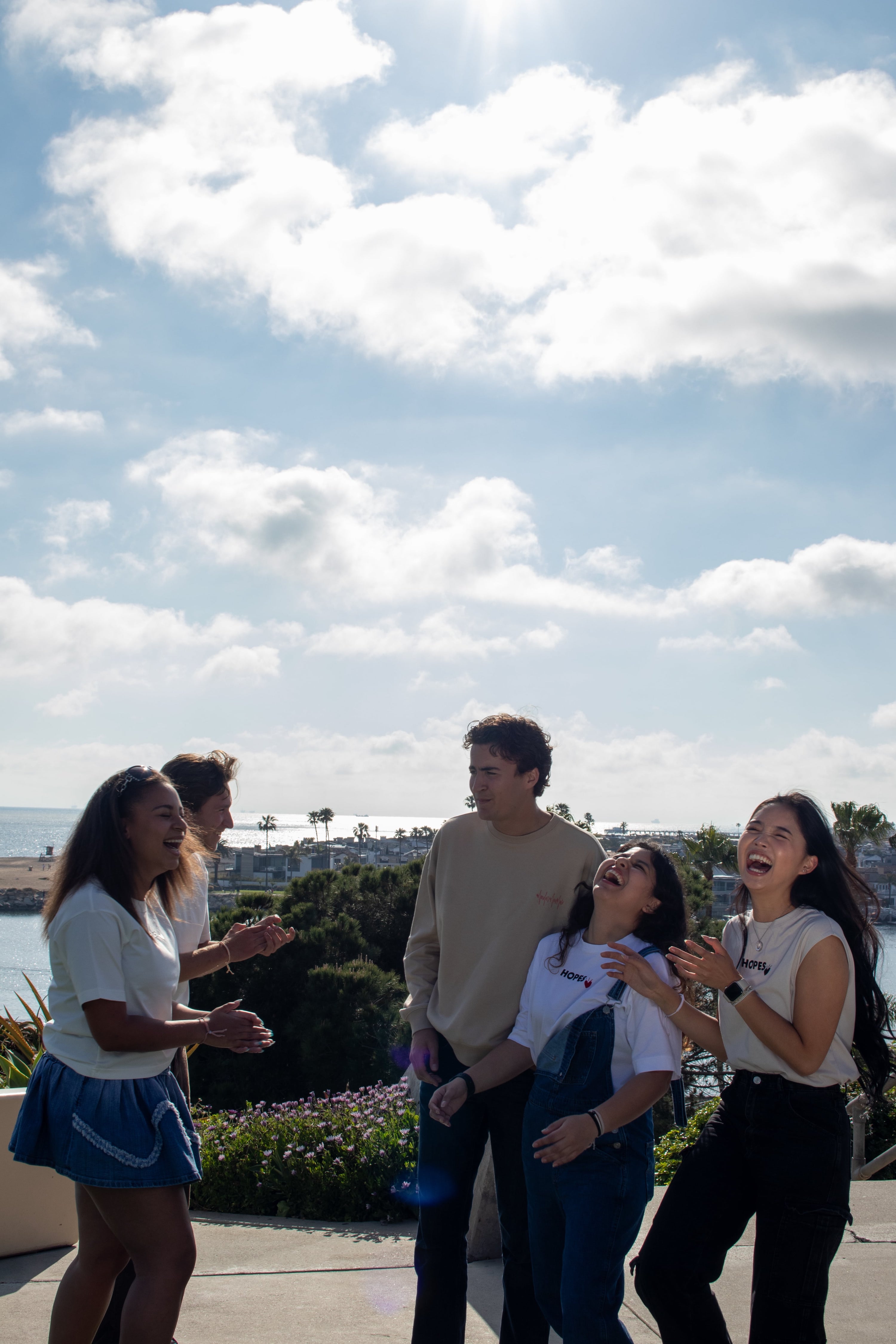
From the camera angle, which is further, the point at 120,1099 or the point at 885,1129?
the point at 885,1129

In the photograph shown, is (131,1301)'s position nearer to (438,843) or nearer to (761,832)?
(438,843)

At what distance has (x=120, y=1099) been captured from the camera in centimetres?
256

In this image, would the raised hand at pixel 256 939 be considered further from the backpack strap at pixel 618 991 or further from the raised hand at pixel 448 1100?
the backpack strap at pixel 618 991

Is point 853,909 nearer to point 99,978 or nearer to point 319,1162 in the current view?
point 99,978

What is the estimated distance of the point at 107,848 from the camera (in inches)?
107

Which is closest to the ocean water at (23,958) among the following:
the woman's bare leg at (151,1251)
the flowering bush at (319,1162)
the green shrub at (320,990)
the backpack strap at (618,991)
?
the green shrub at (320,990)

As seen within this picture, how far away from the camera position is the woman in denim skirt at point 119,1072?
8.12 ft

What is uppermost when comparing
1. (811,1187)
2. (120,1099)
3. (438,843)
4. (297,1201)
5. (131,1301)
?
(438,843)

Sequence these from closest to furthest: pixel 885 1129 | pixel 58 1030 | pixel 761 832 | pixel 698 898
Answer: pixel 58 1030 → pixel 761 832 → pixel 885 1129 → pixel 698 898

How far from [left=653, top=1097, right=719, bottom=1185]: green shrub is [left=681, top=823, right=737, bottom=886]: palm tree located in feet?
76.7

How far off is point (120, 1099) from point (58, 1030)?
0.81 ft

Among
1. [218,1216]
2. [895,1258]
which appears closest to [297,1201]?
[218,1216]

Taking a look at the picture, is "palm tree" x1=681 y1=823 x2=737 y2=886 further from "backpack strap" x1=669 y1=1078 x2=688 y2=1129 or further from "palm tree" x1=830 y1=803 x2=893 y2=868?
"backpack strap" x1=669 y1=1078 x2=688 y2=1129

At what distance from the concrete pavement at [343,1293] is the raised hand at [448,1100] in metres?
1.06
